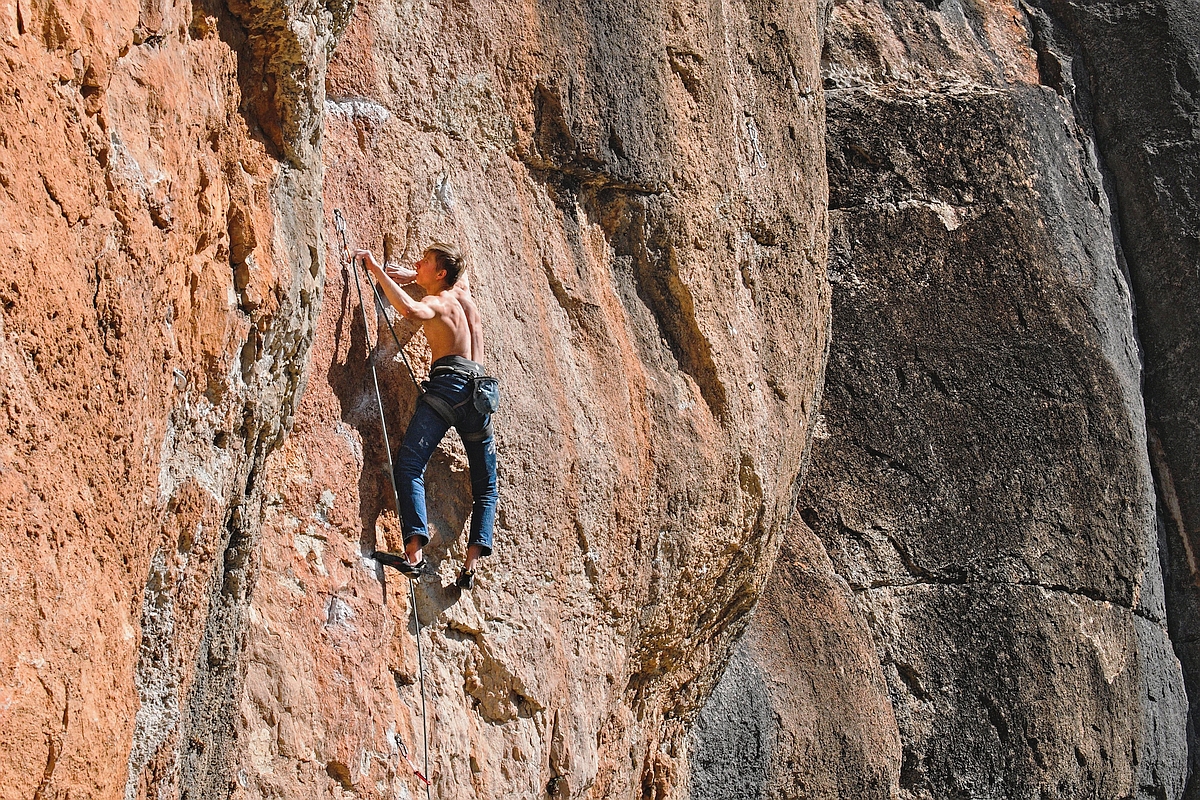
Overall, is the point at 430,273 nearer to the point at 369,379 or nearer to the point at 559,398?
the point at 369,379

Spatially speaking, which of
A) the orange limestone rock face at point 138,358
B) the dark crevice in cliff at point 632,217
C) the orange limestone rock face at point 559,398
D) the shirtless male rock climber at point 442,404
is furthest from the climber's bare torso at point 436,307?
the dark crevice in cliff at point 632,217

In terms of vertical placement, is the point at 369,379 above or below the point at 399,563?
above

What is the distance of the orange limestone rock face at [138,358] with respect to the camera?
7.63 ft

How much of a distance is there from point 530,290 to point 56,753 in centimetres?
310

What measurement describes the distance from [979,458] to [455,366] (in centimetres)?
438

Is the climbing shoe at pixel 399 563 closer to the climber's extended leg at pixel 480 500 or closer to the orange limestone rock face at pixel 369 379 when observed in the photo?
the orange limestone rock face at pixel 369 379

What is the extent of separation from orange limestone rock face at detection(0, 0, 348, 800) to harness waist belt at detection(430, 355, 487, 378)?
29.7 inches

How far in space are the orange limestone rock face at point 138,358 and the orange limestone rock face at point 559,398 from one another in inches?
20.2

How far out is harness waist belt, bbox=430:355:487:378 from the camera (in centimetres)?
443

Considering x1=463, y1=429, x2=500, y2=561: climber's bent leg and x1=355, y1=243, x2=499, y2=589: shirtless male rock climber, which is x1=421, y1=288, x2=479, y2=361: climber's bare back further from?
x1=463, y1=429, x2=500, y2=561: climber's bent leg

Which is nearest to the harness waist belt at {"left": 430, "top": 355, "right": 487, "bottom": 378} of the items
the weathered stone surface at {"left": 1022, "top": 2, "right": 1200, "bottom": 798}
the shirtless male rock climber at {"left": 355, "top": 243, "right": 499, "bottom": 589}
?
the shirtless male rock climber at {"left": 355, "top": 243, "right": 499, "bottom": 589}

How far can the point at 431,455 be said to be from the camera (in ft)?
14.9

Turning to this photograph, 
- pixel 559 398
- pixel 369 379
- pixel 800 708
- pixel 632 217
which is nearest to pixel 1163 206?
pixel 800 708

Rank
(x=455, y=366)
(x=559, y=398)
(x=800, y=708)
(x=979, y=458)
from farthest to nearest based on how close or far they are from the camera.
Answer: (x=979, y=458) < (x=800, y=708) < (x=559, y=398) < (x=455, y=366)
